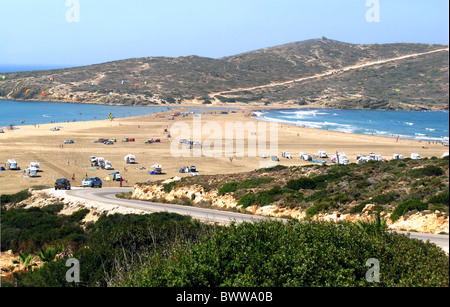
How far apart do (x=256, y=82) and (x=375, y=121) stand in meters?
82.4

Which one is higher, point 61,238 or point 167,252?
point 167,252

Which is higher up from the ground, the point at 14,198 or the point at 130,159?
the point at 130,159

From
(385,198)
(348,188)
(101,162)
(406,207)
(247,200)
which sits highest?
(406,207)

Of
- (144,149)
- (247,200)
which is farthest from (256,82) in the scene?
(247,200)

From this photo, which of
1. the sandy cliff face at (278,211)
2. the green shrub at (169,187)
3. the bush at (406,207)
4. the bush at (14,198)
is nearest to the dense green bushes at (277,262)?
the sandy cliff face at (278,211)

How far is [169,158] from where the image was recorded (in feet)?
182

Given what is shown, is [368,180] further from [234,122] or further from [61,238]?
[234,122]

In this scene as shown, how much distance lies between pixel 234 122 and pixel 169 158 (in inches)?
1553

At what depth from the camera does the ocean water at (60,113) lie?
9606 centimetres

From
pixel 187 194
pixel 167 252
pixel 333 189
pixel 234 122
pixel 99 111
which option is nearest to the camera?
pixel 167 252

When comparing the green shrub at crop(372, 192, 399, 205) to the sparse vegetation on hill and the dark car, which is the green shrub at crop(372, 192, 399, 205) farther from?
the dark car
